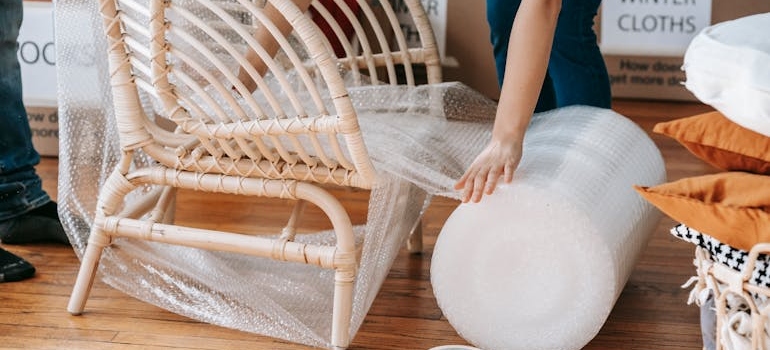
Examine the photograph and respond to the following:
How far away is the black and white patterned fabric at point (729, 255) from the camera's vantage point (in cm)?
108

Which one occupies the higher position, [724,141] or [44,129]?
[724,141]

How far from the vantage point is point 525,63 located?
4.57 ft

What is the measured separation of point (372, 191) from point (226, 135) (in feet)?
0.72

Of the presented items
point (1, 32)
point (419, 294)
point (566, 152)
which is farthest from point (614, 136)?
point (1, 32)

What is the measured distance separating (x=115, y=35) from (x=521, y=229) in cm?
64

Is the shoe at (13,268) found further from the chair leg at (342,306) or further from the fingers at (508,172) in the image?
the fingers at (508,172)

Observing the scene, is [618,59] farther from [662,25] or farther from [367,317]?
[367,317]

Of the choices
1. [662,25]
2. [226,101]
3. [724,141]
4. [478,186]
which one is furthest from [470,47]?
[724,141]

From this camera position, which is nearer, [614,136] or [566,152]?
[566,152]

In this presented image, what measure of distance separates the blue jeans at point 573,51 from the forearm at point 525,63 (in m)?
0.36

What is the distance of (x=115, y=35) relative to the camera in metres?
1.48

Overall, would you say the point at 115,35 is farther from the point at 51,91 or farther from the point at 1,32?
the point at 51,91

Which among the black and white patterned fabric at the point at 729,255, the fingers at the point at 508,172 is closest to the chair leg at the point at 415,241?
the fingers at the point at 508,172

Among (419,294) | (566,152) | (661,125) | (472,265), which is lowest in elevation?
(419,294)
